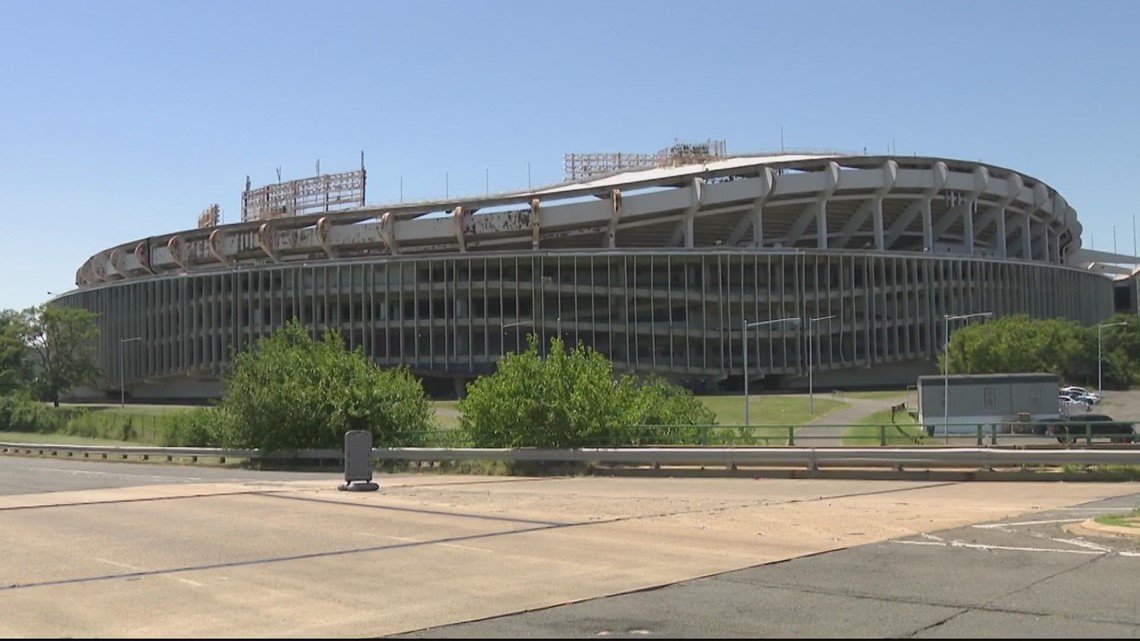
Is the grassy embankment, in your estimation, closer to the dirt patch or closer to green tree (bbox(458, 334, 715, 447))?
green tree (bbox(458, 334, 715, 447))

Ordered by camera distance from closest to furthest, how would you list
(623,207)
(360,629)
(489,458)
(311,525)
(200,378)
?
1. (360,629)
2. (311,525)
3. (489,458)
4. (623,207)
5. (200,378)

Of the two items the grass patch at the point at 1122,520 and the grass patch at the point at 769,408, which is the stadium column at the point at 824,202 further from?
the grass patch at the point at 1122,520

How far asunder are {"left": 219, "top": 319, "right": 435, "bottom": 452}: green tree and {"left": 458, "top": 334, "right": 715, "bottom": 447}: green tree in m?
4.23

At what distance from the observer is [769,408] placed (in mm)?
75312

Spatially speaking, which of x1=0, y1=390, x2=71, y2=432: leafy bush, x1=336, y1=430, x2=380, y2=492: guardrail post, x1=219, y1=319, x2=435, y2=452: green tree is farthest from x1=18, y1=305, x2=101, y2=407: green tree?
x1=336, y1=430, x2=380, y2=492: guardrail post

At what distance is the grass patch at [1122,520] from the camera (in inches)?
561

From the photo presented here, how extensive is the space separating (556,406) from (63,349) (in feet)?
303

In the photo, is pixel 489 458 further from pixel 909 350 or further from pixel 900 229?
pixel 900 229

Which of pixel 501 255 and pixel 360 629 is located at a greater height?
pixel 501 255

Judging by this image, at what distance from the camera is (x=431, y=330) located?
9769 cm

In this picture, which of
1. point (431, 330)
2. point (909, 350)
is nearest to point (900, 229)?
point (909, 350)

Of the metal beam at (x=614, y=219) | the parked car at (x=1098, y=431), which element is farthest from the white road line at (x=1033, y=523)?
the metal beam at (x=614, y=219)

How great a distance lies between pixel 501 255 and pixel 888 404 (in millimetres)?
34617

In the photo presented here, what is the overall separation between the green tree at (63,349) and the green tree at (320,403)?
7766 centimetres
